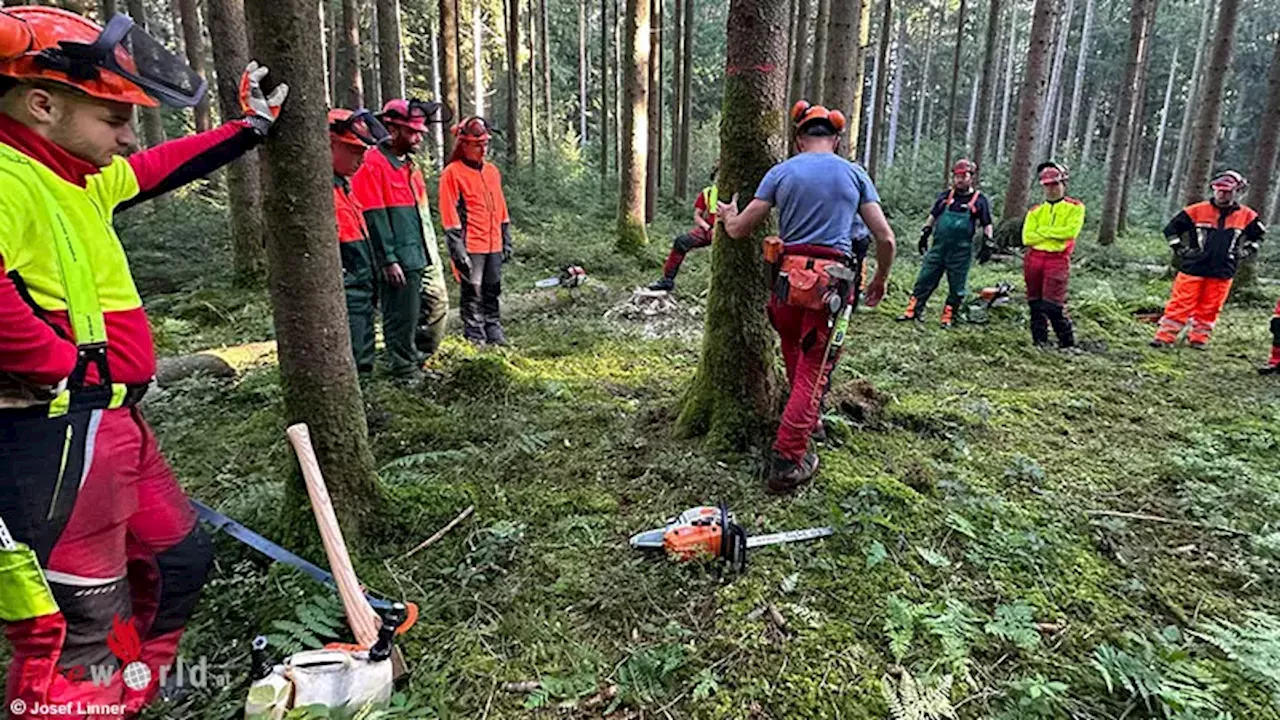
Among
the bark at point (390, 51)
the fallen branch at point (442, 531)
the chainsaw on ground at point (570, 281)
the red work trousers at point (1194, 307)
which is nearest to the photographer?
the fallen branch at point (442, 531)

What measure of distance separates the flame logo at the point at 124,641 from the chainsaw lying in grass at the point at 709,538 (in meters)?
2.09

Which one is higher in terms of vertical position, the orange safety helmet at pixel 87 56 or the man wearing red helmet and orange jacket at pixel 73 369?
the orange safety helmet at pixel 87 56

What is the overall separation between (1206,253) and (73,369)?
1090 cm

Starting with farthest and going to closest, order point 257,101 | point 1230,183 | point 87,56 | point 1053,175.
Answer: point 1053,175, point 1230,183, point 257,101, point 87,56

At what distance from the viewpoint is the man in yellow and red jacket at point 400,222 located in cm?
596

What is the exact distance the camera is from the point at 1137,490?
4.48 metres

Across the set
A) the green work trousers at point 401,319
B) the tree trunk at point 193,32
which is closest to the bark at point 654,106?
the tree trunk at point 193,32

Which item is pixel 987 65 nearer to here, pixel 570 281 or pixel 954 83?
pixel 954 83

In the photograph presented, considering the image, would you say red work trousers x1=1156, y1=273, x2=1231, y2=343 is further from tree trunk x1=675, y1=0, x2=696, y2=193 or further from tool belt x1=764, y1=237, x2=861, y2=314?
tree trunk x1=675, y1=0, x2=696, y2=193

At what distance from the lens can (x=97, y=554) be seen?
2201 millimetres

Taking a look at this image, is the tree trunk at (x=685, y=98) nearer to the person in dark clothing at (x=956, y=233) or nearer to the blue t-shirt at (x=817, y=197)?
the person in dark clothing at (x=956, y=233)

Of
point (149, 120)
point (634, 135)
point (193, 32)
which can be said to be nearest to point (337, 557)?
point (634, 135)

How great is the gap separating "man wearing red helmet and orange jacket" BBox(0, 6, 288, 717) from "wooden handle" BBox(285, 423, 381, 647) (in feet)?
1.68

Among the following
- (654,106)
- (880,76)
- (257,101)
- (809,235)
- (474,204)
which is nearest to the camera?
(257,101)
